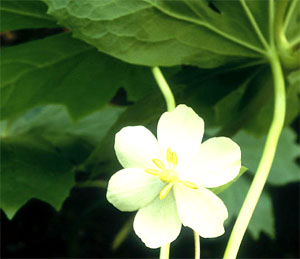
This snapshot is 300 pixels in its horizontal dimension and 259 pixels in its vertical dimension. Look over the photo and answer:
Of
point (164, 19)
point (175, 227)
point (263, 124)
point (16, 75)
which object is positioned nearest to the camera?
point (175, 227)

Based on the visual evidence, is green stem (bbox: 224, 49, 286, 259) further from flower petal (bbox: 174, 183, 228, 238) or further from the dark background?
the dark background

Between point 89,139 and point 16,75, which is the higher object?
point 16,75

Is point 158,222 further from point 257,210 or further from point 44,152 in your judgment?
point 257,210

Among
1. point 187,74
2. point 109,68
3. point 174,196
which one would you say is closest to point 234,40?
point 187,74

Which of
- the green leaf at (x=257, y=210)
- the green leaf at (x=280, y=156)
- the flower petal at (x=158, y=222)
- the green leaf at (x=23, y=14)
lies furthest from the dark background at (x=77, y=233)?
the flower petal at (x=158, y=222)

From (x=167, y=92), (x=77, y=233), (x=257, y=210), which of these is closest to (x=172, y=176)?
(x=167, y=92)

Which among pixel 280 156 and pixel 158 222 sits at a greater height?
pixel 158 222

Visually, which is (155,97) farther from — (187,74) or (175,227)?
(175,227)
